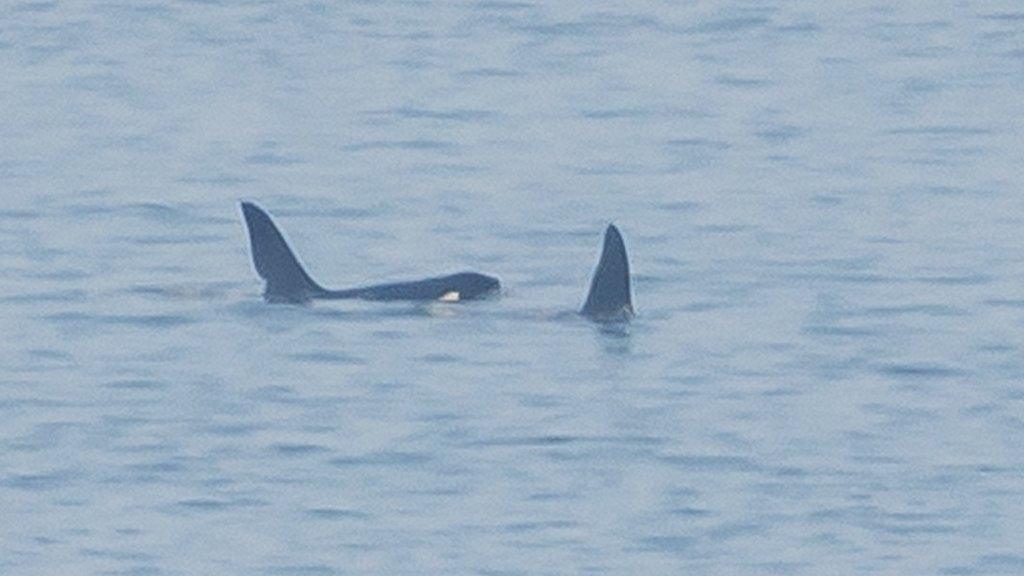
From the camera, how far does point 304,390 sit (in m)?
26.4

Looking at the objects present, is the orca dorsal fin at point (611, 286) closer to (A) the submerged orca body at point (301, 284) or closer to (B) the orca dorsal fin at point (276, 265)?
(A) the submerged orca body at point (301, 284)

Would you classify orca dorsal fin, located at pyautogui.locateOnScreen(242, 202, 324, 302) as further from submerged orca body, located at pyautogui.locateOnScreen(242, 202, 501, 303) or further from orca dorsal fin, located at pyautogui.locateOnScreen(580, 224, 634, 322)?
orca dorsal fin, located at pyautogui.locateOnScreen(580, 224, 634, 322)

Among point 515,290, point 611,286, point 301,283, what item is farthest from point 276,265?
point 611,286

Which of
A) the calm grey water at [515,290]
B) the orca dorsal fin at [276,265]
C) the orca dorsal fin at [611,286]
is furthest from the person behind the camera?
the orca dorsal fin at [276,265]

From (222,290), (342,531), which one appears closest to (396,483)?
(342,531)

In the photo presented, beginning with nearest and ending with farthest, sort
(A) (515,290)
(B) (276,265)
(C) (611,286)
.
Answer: (C) (611,286), (B) (276,265), (A) (515,290)

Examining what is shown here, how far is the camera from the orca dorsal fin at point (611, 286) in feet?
93.0

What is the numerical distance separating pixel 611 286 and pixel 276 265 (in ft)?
7.34

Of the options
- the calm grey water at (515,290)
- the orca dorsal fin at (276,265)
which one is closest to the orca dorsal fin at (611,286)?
the calm grey water at (515,290)

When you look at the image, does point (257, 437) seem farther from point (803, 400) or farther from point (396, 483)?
point (803, 400)

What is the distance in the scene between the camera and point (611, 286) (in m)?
28.6

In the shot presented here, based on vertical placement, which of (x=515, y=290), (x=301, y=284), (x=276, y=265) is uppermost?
(x=276, y=265)

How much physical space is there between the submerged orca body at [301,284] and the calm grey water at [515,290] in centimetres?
21

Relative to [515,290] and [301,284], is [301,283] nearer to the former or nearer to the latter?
[301,284]
